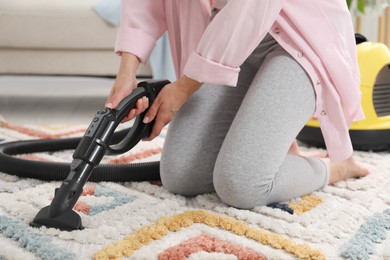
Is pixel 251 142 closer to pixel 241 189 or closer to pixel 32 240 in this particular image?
pixel 241 189

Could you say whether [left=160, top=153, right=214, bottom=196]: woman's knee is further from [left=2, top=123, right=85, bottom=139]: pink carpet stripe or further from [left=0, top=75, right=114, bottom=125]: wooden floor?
[left=0, top=75, right=114, bottom=125]: wooden floor

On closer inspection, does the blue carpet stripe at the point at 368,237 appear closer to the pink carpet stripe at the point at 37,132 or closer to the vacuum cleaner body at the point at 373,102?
the vacuum cleaner body at the point at 373,102

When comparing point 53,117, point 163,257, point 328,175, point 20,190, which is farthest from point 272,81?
point 53,117

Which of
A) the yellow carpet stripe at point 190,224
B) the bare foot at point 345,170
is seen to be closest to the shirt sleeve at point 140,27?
the yellow carpet stripe at point 190,224

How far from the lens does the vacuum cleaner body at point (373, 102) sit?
4.87 ft

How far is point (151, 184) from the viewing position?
3.81 ft

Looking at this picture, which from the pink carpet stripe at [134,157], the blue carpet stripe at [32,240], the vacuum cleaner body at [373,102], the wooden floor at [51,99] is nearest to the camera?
the blue carpet stripe at [32,240]

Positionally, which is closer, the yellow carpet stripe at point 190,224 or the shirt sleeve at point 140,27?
the yellow carpet stripe at point 190,224

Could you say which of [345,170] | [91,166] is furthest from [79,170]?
[345,170]

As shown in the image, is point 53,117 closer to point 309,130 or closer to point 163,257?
point 309,130

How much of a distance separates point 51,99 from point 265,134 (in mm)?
1689

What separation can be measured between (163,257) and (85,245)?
0.43 ft

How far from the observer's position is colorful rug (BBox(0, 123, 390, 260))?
80cm

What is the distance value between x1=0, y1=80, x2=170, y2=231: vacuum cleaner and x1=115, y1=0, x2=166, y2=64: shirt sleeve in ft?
0.37
